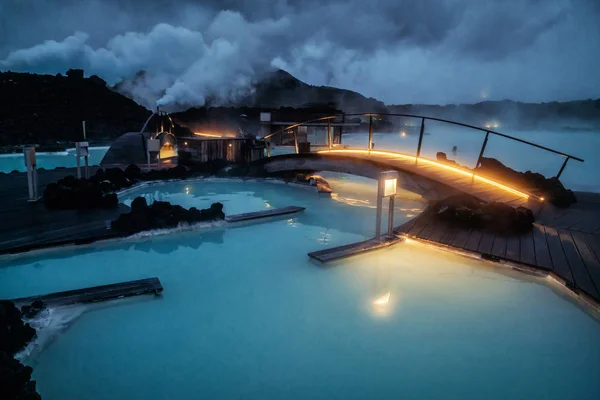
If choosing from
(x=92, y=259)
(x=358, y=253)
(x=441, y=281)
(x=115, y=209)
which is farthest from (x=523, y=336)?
(x=115, y=209)

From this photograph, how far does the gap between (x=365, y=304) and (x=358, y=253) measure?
1.47m

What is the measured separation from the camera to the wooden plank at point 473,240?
19.6 feet

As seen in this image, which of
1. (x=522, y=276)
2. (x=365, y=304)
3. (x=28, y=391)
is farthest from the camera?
(x=522, y=276)

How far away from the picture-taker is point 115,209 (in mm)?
7926

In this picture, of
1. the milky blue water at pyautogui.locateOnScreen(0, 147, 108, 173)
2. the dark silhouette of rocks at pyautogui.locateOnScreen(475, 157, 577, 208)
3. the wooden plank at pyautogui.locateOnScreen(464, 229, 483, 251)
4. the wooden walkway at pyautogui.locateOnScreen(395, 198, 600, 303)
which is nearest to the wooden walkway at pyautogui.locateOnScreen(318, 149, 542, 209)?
the dark silhouette of rocks at pyautogui.locateOnScreen(475, 157, 577, 208)

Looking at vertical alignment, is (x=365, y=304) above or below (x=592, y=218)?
below

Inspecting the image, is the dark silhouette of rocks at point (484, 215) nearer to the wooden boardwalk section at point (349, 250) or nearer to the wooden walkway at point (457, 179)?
the wooden walkway at point (457, 179)

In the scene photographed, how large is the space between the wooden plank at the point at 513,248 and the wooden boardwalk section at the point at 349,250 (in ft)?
5.38

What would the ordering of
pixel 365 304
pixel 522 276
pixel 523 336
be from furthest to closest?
pixel 522 276 → pixel 365 304 → pixel 523 336

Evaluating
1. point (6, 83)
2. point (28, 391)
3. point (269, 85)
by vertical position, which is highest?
point (269, 85)

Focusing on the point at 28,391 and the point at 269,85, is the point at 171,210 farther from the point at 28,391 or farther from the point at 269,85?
the point at 269,85

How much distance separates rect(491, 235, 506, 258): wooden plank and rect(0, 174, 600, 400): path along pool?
9.4 inches

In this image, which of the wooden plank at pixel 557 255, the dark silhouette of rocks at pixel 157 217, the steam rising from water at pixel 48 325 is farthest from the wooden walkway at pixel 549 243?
the steam rising from water at pixel 48 325

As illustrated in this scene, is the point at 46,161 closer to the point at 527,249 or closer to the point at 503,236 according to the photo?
the point at 503,236
